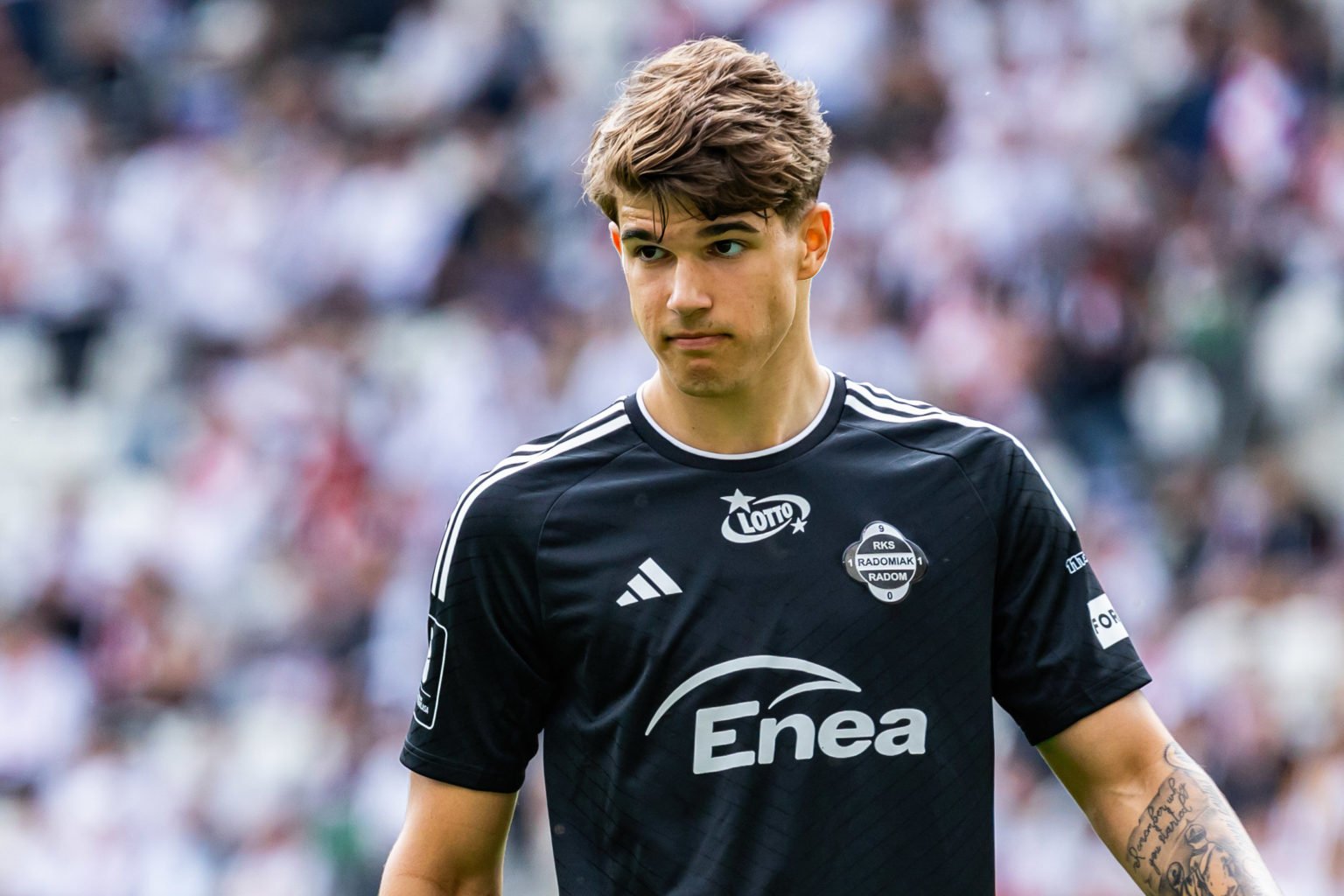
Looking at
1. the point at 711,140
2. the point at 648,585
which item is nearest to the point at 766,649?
the point at 648,585

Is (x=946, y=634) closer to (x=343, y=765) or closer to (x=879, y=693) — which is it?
(x=879, y=693)

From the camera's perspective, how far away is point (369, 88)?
11094 mm

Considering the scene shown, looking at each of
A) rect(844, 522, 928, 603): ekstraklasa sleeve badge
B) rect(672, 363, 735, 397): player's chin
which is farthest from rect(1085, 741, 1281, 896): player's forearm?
rect(672, 363, 735, 397): player's chin

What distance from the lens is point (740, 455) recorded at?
2.80 meters

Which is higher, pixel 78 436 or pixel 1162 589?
pixel 78 436

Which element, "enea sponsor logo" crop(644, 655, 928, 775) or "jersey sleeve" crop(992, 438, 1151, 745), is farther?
"jersey sleeve" crop(992, 438, 1151, 745)

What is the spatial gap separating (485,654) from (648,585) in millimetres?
276

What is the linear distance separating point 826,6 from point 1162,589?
12.6ft

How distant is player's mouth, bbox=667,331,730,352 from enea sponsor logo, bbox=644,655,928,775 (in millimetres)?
472

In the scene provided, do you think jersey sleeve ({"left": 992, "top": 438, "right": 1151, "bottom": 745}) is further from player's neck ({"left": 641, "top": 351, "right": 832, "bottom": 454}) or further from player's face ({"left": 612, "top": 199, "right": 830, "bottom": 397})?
player's face ({"left": 612, "top": 199, "right": 830, "bottom": 397})

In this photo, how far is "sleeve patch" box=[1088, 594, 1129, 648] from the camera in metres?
2.76

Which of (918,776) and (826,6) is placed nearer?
(918,776)

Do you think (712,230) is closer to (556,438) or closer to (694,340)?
(694,340)

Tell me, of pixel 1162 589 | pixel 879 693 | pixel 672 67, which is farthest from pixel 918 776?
pixel 1162 589
